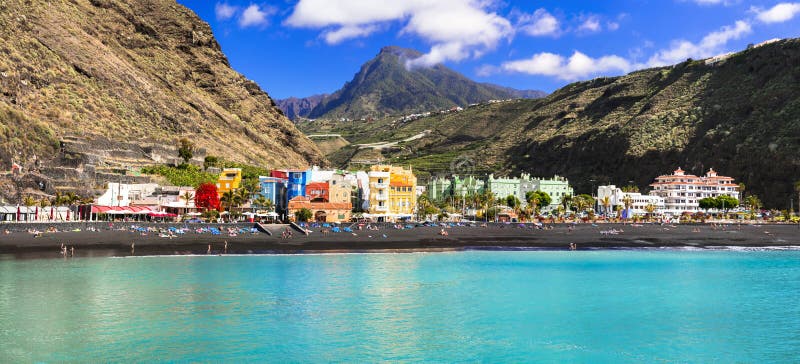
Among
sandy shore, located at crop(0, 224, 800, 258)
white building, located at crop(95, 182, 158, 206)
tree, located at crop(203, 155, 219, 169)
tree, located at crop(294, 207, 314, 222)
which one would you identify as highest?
tree, located at crop(203, 155, 219, 169)

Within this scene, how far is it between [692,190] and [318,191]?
77380 millimetres

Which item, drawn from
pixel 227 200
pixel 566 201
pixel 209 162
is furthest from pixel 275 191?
pixel 566 201

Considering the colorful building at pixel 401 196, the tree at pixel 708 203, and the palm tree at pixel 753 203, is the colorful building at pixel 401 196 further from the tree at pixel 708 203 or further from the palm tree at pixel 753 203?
the palm tree at pixel 753 203

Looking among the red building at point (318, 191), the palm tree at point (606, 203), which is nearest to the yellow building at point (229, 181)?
the red building at point (318, 191)

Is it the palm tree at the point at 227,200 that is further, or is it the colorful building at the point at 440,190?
the colorful building at the point at 440,190

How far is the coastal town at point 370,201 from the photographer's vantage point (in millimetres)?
83125

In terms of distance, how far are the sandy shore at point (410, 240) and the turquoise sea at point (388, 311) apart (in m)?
5.33

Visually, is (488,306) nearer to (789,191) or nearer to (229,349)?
(229,349)

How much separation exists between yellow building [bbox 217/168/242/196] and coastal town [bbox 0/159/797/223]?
0.50 ft

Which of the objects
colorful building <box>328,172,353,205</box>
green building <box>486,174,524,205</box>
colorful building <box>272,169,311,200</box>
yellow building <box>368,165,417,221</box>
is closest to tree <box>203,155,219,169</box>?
colorful building <box>272,169,311,200</box>

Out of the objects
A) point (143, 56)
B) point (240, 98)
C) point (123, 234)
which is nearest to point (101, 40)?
point (143, 56)

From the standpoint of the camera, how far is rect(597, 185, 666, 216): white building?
127 metres

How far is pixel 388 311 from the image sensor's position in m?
34.9

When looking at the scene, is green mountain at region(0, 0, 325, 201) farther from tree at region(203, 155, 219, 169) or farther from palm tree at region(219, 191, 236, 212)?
palm tree at region(219, 191, 236, 212)
